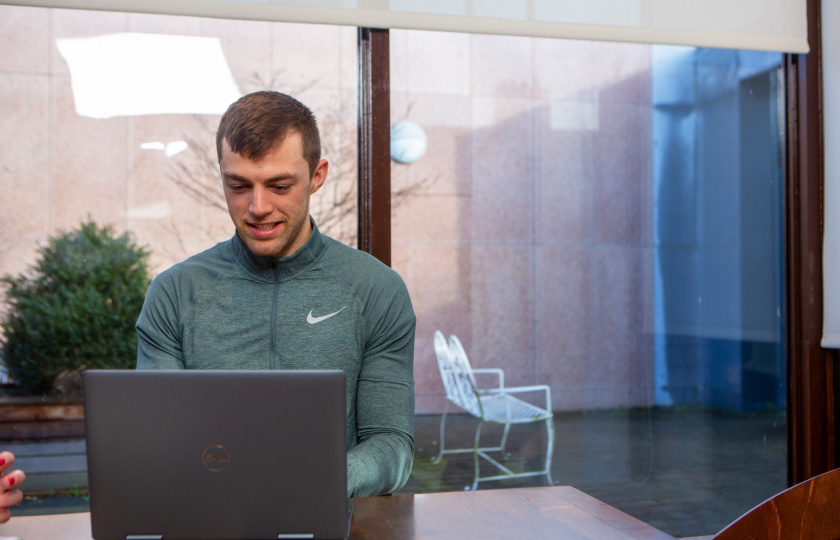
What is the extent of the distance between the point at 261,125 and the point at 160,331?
0.53 metres

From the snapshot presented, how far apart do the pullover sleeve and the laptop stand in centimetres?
40

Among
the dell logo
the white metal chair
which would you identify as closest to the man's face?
the dell logo

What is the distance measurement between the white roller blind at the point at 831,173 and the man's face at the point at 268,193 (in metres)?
2.20

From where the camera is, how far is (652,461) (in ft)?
11.4

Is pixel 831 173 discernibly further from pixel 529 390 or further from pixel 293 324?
pixel 293 324

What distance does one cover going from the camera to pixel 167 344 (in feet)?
5.52

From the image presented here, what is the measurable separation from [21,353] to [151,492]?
2053 mm

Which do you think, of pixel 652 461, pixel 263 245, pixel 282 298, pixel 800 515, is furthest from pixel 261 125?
pixel 652 461

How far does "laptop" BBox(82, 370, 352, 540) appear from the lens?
95 centimetres

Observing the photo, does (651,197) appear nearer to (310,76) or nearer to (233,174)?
(310,76)

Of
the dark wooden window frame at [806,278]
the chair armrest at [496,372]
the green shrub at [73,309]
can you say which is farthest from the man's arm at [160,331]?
the dark wooden window frame at [806,278]

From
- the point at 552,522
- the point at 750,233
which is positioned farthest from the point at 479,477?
the point at 552,522

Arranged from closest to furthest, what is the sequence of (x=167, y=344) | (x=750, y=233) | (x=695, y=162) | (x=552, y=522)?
(x=552, y=522), (x=167, y=344), (x=750, y=233), (x=695, y=162)

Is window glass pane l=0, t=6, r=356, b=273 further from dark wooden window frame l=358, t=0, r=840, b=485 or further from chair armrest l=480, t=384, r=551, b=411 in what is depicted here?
dark wooden window frame l=358, t=0, r=840, b=485
